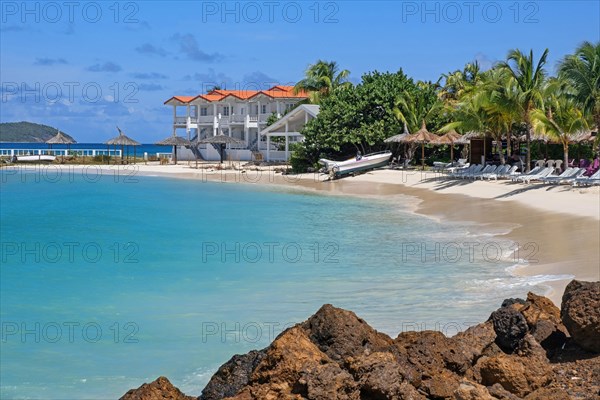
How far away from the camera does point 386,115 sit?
148 feet

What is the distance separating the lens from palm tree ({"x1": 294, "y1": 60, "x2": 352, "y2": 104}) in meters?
55.6

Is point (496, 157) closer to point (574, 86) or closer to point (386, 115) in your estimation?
point (386, 115)

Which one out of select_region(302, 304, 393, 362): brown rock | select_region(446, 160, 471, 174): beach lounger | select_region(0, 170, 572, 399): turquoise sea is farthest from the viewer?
select_region(446, 160, 471, 174): beach lounger

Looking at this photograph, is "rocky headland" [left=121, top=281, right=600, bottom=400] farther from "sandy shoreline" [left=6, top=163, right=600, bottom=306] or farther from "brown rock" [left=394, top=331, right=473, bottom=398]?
"sandy shoreline" [left=6, top=163, right=600, bottom=306]

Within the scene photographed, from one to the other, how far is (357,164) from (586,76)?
18.0 m

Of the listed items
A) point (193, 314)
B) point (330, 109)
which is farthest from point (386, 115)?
point (193, 314)

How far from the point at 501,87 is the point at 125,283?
20.3 meters

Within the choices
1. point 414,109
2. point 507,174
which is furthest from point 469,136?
point 414,109

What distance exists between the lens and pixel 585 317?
250 inches

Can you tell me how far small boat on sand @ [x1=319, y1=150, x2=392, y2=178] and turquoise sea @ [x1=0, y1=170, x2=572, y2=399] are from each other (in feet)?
43.6

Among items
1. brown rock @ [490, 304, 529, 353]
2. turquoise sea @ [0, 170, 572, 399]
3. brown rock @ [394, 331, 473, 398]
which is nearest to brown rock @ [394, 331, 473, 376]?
brown rock @ [394, 331, 473, 398]

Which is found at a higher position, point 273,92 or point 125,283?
point 273,92

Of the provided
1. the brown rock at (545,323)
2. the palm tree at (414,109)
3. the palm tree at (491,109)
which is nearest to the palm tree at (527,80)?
the palm tree at (491,109)

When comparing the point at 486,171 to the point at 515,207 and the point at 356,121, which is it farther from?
the point at 356,121
